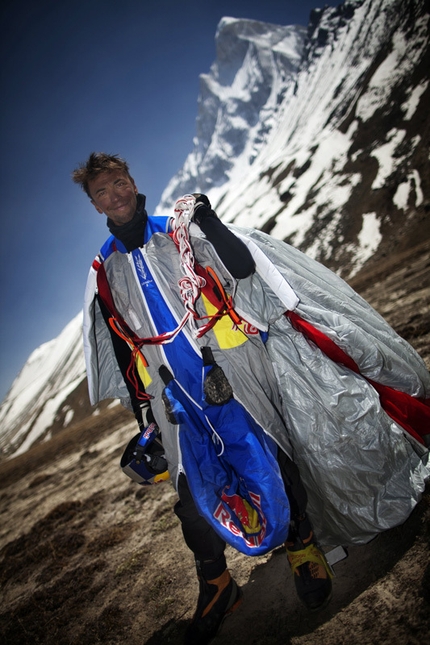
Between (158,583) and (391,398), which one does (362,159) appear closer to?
(391,398)

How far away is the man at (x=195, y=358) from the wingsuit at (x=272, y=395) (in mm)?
13

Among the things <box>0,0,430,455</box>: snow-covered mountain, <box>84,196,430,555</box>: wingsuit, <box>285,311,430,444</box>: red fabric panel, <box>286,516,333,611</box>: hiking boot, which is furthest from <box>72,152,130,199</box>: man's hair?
<box>0,0,430,455</box>: snow-covered mountain

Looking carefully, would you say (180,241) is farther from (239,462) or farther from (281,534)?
(281,534)

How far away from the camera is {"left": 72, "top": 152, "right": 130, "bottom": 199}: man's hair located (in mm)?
2742

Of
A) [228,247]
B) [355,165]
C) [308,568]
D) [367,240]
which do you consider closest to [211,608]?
[308,568]

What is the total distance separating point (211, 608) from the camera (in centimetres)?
232

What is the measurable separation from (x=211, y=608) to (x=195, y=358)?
6.26ft

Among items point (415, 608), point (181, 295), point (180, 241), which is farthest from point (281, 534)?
point (180, 241)

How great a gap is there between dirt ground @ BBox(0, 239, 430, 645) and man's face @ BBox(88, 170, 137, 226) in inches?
132

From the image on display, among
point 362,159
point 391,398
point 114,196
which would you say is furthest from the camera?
point 362,159

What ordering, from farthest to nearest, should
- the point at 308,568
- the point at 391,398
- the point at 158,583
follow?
the point at 158,583 < the point at 391,398 < the point at 308,568

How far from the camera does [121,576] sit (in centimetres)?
369

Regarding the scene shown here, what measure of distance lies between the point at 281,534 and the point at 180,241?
2278mm

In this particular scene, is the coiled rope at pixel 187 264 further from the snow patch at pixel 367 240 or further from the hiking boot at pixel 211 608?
the snow patch at pixel 367 240
